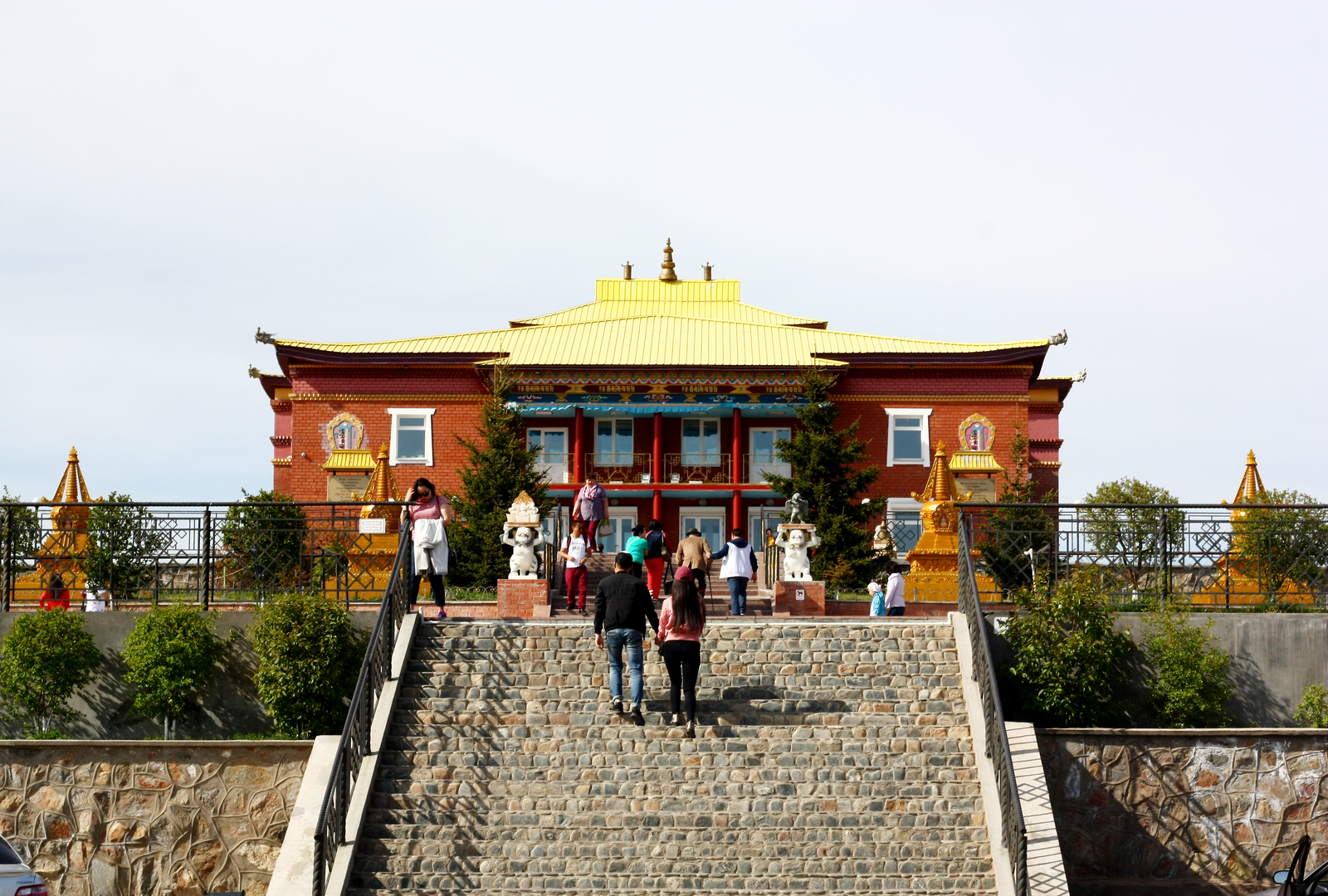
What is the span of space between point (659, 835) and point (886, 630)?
4.12 meters

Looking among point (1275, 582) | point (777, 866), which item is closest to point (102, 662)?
point (777, 866)

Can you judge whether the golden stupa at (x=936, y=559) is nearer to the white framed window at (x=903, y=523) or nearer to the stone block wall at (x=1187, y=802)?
the stone block wall at (x=1187, y=802)

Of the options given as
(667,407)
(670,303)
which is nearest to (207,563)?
(667,407)

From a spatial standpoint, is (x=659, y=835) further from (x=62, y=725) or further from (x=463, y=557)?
(x=463, y=557)

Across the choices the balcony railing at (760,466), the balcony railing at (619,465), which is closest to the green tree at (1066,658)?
the balcony railing at (760,466)

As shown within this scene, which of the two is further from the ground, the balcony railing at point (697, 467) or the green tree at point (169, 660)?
the balcony railing at point (697, 467)

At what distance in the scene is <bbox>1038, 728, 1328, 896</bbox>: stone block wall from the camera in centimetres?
→ 1603

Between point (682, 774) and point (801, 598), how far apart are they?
24.6 ft

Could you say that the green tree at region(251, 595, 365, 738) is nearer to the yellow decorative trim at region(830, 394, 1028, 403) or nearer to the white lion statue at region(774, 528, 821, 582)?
the white lion statue at region(774, 528, 821, 582)

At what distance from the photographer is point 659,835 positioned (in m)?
13.8

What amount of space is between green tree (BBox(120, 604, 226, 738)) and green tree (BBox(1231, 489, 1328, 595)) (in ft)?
42.4

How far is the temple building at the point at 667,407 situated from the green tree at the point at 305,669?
23204mm

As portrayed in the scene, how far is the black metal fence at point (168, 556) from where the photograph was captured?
19375 mm

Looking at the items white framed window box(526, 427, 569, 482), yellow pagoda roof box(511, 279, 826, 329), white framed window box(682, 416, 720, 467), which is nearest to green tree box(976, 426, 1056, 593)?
white framed window box(682, 416, 720, 467)
